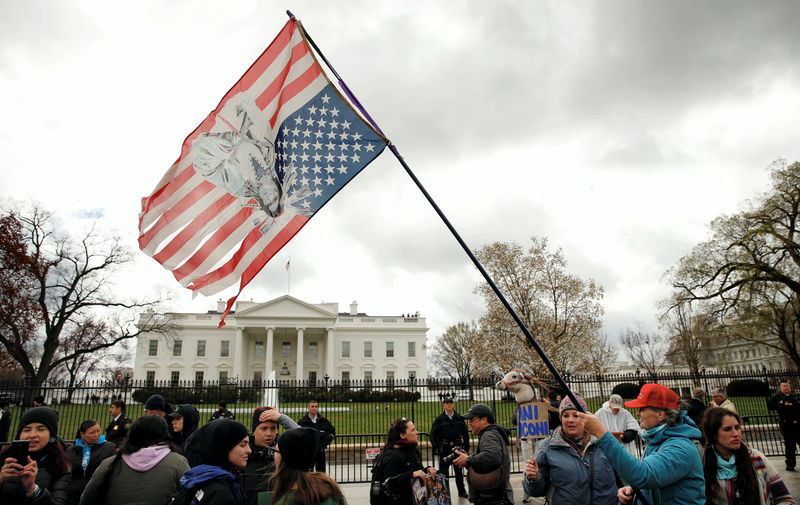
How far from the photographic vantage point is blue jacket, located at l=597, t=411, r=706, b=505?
2.90 meters

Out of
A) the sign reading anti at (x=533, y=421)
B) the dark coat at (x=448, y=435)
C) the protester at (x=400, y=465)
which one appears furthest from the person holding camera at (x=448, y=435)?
the protester at (x=400, y=465)

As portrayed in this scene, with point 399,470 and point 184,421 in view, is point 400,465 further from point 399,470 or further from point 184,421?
point 184,421

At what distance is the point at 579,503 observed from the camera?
13.7 feet

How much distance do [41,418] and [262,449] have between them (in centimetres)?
206

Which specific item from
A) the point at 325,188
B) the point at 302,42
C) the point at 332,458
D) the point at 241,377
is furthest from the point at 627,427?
the point at 241,377

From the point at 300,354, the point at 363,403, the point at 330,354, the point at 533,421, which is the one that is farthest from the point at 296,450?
the point at 330,354

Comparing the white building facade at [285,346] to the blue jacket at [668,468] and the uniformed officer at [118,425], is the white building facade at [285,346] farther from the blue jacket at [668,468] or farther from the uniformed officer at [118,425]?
the blue jacket at [668,468]

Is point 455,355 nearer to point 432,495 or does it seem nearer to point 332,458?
point 332,458

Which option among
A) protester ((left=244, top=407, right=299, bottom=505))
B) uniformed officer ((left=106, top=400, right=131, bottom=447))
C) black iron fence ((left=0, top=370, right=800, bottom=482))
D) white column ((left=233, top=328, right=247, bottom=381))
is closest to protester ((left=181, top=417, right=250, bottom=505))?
protester ((left=244, top=407, right=299, bottom=505))

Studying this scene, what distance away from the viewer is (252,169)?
570 cm

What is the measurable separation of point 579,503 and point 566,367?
29931 mm

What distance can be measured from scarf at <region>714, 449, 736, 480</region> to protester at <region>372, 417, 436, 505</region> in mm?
2320

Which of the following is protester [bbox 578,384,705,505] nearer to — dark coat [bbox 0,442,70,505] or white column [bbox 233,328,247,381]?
dark coat [bbox 0,442,70,505]

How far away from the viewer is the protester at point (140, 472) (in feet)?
10.8
